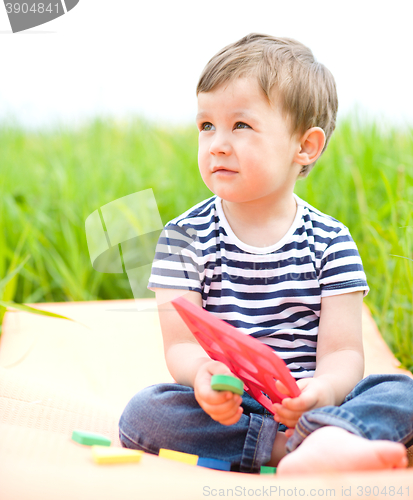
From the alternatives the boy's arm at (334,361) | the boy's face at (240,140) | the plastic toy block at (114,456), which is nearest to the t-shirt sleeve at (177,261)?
the boy's face at (240,140)

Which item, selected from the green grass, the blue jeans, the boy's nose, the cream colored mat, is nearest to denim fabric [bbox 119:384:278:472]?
the blue jeans

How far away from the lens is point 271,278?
943mm

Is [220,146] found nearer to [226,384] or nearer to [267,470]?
[226,384]

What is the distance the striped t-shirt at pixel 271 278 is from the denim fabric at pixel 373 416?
161 mm

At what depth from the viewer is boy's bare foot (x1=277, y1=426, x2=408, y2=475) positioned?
0.62 metres

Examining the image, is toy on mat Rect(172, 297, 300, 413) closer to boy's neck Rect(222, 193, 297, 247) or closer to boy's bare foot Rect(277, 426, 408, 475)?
boy's bare foot Rect(277, 426, 408, 475)

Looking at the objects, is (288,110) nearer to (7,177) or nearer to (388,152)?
(388,152)

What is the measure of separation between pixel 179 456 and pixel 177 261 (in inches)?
12.5

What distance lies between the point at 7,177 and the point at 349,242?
157 centimetres

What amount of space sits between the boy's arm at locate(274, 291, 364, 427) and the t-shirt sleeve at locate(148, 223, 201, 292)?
8.8 inches

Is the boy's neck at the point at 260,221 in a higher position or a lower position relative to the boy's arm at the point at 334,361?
higher

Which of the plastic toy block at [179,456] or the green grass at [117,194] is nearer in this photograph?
the plastic toy block at [179,456]

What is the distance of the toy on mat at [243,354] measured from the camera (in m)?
0.70

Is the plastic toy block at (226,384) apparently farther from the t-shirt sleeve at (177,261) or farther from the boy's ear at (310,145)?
the boy's ear at (310,145)
